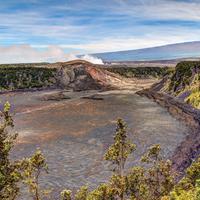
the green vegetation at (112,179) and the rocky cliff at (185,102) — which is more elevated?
the green vegetation at (112,179)

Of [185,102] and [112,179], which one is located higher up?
[112,179]

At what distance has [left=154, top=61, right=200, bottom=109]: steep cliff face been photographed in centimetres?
13843

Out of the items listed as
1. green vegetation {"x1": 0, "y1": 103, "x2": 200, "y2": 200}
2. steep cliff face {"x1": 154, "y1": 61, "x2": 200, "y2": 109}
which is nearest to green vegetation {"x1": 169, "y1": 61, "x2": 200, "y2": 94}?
steep cliff face {"x1": 154, "y1": 61, "x2": 200, "y2": 109}

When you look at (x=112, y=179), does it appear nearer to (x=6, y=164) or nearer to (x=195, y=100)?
(x=6, y=164)

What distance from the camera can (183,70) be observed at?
184 meters

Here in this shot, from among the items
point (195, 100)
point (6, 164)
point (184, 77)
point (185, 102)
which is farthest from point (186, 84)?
point (6, 164)

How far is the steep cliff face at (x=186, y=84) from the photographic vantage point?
13843 centimetres

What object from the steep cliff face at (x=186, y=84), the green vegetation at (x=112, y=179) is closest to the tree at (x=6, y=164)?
the green vegetation at (x=112, y=179)

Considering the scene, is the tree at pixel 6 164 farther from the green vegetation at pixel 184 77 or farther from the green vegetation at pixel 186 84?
the green vegetation at pixel 184 77

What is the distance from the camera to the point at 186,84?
542ft

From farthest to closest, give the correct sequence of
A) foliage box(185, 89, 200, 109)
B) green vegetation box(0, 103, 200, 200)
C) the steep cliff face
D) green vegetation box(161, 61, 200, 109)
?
1. the steep cliff face
2. green vegetation box(161, 61, 200, 109)
3. foliage box(185, 89, 200, 109)
4. green vegetation box(0, 103, 200, 200)

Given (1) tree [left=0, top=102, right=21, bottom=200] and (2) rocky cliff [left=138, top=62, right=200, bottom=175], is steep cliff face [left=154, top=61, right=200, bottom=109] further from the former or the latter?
(1) tree [left=0, top=102, right=21, bottom=200]

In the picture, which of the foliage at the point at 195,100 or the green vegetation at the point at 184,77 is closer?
the foliage at the point at 195,100

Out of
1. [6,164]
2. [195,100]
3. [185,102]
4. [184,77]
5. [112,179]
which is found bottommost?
[185,102]
